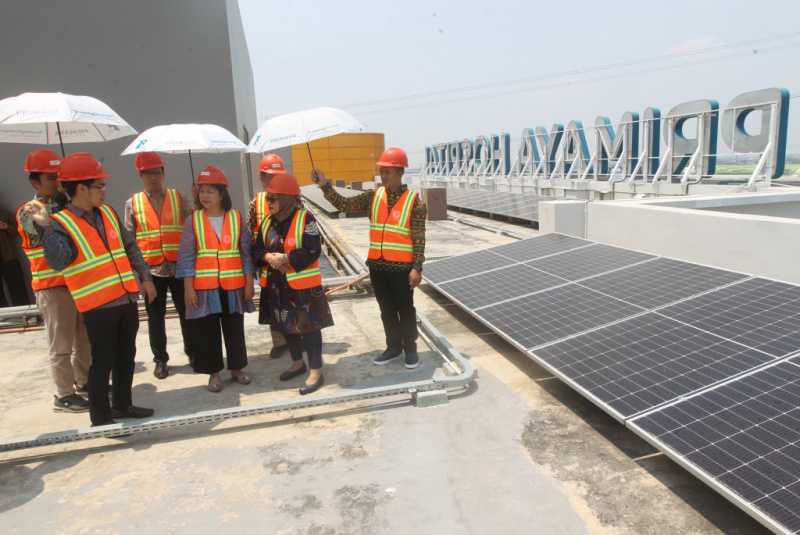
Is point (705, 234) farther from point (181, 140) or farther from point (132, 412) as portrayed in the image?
point (132, 412)

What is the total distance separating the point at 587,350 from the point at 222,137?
13.2 ft

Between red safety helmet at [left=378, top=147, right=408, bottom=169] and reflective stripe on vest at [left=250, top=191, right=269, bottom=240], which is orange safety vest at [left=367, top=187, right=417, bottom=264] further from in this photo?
reflective stripe on vest at [left=250, top=191, right=269, bottom=240]

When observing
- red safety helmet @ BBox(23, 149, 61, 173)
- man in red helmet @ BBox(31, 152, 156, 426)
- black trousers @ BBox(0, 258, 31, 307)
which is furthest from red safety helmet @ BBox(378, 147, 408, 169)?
black trousers @ BBox(0, 258, 31, 307)

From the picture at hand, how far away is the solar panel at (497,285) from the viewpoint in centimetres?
589

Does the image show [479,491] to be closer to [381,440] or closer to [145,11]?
[381,440]

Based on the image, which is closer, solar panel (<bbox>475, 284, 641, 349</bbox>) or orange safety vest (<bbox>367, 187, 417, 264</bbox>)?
solar panel (<bbox>475, 284, 641, 349</bbox>)

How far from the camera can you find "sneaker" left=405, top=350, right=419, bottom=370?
5.24 metres

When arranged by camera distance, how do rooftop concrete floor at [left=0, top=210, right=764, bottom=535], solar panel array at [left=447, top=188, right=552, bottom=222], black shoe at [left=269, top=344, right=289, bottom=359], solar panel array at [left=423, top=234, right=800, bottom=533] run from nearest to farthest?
solar panel array at [left=423, top=234, right=800, bottom=533], rooftop concrete floor at [left=0, top=210, right=764, bottom=535], black shoe at [left=269, top=344, right=289, bottom=359], solar panel array at [left=447, top=188, right=552, bottom=222]

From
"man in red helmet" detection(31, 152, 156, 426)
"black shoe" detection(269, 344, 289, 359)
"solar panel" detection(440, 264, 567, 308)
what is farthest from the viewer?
"solar panel" detection(440, 264, 567, 308)

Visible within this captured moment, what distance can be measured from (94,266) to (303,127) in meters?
2.06

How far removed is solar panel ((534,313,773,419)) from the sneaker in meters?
1.30

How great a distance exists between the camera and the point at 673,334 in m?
4.04

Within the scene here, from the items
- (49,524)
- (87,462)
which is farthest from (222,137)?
(49,524)

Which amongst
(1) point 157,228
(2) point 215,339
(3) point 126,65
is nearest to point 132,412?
(2) point 215,339
